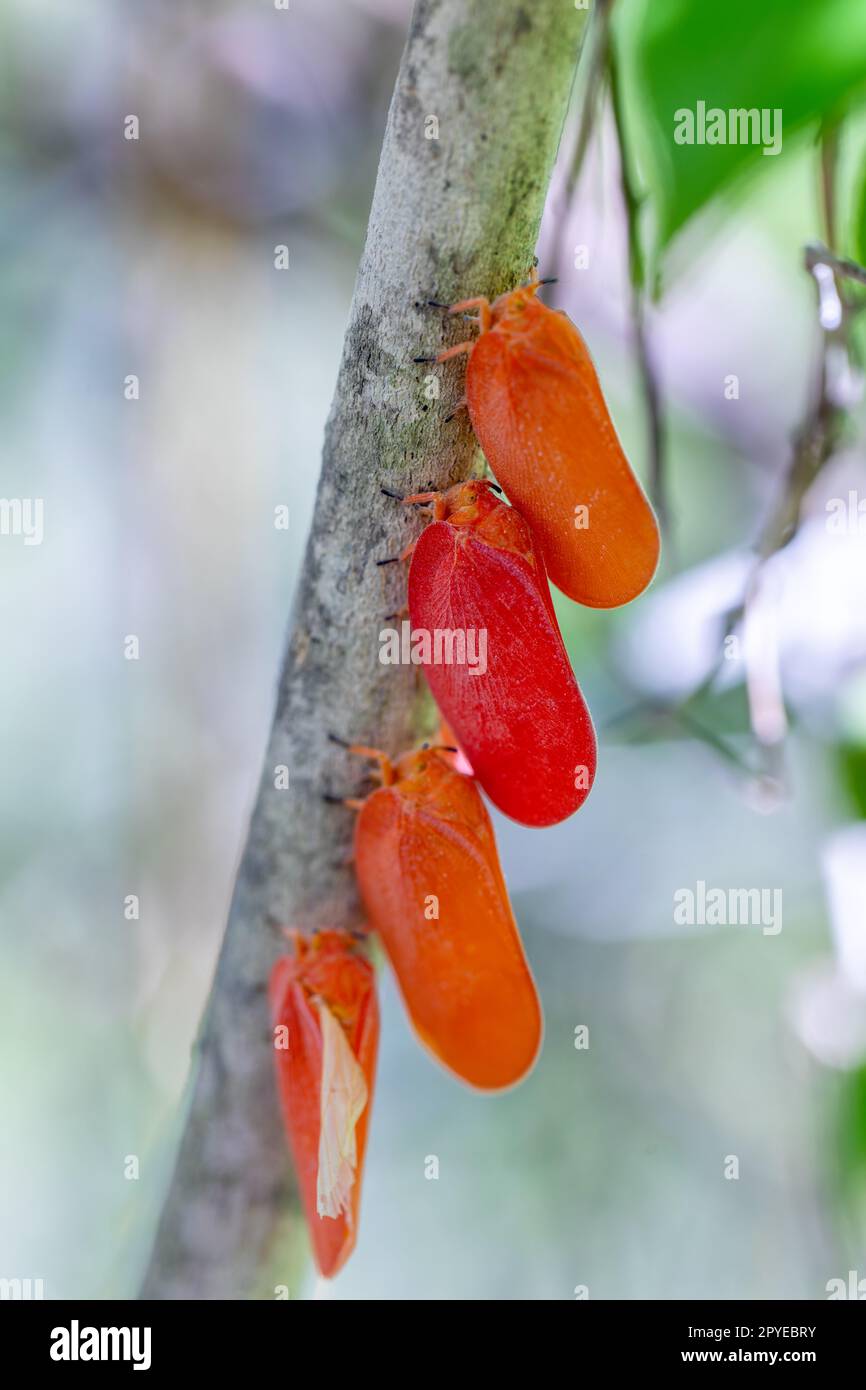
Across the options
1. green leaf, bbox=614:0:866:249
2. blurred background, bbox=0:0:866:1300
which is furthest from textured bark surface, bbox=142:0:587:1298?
blurred background, bbox=0:0:866:1300

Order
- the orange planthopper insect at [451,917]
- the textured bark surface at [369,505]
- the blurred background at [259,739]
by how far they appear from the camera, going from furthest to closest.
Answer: the blurred background at [259,739], the orange planthopper insect at [451,917], the textured bark surface at [369,505]

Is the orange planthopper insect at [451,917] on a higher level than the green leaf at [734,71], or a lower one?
lower

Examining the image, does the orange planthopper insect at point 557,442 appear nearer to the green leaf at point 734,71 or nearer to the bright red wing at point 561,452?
the bright red wing at point 561,452

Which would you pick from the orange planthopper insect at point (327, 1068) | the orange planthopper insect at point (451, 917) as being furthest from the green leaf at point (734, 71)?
the orange planthopper insect at point (327, 1068)

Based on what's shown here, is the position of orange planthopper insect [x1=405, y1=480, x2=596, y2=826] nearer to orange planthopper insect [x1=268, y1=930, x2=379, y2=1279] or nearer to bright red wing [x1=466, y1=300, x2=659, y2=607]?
bright red wing [x1=466, y1=300, x2=659, y2=607]

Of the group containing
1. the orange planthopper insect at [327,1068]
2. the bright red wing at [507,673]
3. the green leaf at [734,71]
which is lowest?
the orange planthopper insect at [327,1068]

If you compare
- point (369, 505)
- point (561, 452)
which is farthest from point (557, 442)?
point (369, 505)

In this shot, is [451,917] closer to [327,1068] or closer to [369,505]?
[327,1068]
